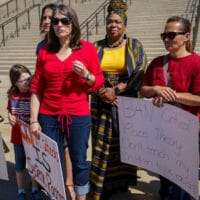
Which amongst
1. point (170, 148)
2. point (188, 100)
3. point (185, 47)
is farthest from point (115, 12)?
point (170, 148)

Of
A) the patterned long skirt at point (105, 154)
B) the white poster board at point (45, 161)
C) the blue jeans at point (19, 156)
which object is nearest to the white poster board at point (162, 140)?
the patterned long skirt at point (105, 154)

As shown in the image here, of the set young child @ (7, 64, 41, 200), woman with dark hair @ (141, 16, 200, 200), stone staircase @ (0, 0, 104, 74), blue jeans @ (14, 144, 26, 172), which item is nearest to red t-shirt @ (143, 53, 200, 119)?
woman with dark hair @ (141, 16, 200, 200)

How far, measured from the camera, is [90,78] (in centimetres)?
232

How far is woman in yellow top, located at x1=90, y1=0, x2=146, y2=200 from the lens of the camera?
2779 mm

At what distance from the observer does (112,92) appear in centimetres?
278

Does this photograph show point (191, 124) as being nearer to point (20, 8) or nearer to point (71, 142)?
point (71, 142)

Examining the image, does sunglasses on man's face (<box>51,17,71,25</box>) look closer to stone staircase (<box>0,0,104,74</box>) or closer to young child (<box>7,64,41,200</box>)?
young child (<box>7,64,41,200</box>)

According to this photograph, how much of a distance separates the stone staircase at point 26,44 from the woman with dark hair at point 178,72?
8151mm

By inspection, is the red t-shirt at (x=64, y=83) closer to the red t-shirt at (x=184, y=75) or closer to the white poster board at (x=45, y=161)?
the white poster board at (x=45, y=161)

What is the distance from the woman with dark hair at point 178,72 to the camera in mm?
2217

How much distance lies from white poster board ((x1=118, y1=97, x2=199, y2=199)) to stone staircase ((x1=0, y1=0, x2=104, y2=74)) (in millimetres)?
7845

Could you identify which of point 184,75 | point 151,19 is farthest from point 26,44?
point 184,75

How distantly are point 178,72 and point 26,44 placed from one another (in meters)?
10.9

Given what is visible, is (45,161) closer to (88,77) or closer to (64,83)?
(64,83)
